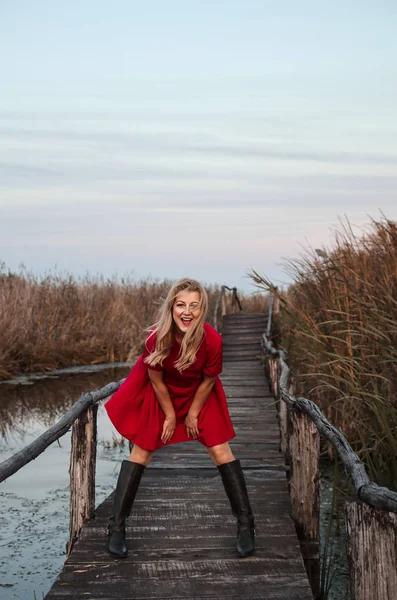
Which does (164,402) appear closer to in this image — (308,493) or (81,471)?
(81,471)

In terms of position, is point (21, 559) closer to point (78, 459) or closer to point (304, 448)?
point (78, 459)

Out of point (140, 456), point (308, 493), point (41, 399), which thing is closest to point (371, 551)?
point (140, 456)

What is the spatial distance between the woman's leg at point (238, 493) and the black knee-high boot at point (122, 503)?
18.8 inches

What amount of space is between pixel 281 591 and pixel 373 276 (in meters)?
3.90

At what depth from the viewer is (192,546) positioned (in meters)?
4.52

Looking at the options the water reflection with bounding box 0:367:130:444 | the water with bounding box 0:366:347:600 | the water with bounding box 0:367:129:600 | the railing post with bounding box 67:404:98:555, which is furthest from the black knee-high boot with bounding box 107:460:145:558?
the water reflection with bounding box 0:367:130:444

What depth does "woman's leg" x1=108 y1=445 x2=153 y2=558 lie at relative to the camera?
4270mm

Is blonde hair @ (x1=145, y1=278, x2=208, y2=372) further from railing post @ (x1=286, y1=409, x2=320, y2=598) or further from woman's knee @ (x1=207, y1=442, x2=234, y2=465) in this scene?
railing post @ (x1=286, y1=409, x2=320, y2=598)

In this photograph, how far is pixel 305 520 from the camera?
5109 mm

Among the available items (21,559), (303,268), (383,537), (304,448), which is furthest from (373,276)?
(383,537)

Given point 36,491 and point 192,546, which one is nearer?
point 192,546

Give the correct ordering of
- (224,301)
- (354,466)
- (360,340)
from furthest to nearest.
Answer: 1. (224,301)
2. (360,340)
3. (354,466)

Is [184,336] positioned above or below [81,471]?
above

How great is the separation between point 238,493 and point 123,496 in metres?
0.67
